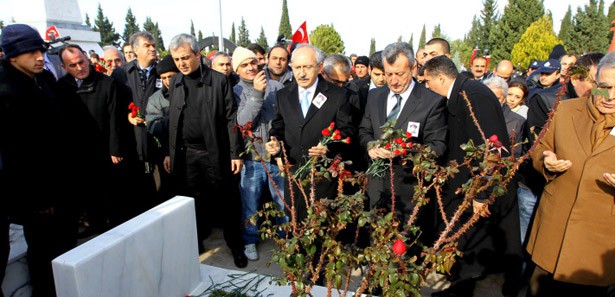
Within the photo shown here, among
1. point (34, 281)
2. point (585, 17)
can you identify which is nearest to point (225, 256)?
point (34, 281)

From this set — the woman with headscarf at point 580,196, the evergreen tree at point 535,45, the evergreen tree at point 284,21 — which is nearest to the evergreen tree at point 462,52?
the evergreen tree at point 535,45

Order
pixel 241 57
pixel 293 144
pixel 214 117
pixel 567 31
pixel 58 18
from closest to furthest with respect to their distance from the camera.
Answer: pixel 293 144 < pixel 214 117 < pixel 241 57 < pixel 58 18 < pixel 567 31

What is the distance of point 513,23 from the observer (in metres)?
35.5

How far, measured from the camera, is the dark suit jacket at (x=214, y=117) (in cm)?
347

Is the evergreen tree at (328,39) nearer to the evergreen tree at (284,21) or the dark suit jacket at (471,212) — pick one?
the evergreen tree at (284,21)

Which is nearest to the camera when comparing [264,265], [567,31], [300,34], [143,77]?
[264,265]

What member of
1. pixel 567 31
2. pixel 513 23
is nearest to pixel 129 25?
pixel 513 23

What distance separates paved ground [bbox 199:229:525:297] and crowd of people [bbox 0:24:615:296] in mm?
127

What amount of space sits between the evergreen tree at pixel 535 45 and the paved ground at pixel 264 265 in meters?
27.0

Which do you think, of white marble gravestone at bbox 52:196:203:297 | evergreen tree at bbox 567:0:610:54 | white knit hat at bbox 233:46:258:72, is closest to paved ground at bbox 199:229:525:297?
white marble gravestone at bbox 52:196:203:297

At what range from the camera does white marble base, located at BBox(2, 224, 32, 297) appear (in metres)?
2.61

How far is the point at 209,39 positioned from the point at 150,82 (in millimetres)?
14792

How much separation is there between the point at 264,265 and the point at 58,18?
23851 mm

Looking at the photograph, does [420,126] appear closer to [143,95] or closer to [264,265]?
[264,265]
